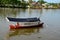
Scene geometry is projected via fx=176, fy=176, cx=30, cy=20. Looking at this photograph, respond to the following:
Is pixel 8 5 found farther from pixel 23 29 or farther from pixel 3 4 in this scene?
pixel 23 29

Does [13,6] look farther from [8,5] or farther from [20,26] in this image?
[20,26]

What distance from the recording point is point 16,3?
72000mm

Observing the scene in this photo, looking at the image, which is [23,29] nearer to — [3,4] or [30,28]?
[30,28]

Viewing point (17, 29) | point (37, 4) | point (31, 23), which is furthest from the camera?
point (37, 4)

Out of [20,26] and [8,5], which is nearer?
[20,26]

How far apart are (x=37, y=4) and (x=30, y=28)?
7318cm

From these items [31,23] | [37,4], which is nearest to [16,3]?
[37,4]

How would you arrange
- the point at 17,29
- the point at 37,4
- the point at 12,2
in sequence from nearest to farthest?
the point at 17,29 → the point at 12,2 → the point at 37,4

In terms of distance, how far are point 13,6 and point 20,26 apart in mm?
53886

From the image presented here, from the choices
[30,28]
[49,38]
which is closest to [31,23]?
[30,28]

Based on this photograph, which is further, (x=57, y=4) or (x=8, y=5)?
(x=57, y=4)

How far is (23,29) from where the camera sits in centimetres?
2059

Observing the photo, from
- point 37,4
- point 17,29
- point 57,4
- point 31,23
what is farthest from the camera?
point 57,4

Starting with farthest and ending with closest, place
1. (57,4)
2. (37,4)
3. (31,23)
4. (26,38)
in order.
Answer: (57,4)
(37,4)
(31,23)
(26,38)
